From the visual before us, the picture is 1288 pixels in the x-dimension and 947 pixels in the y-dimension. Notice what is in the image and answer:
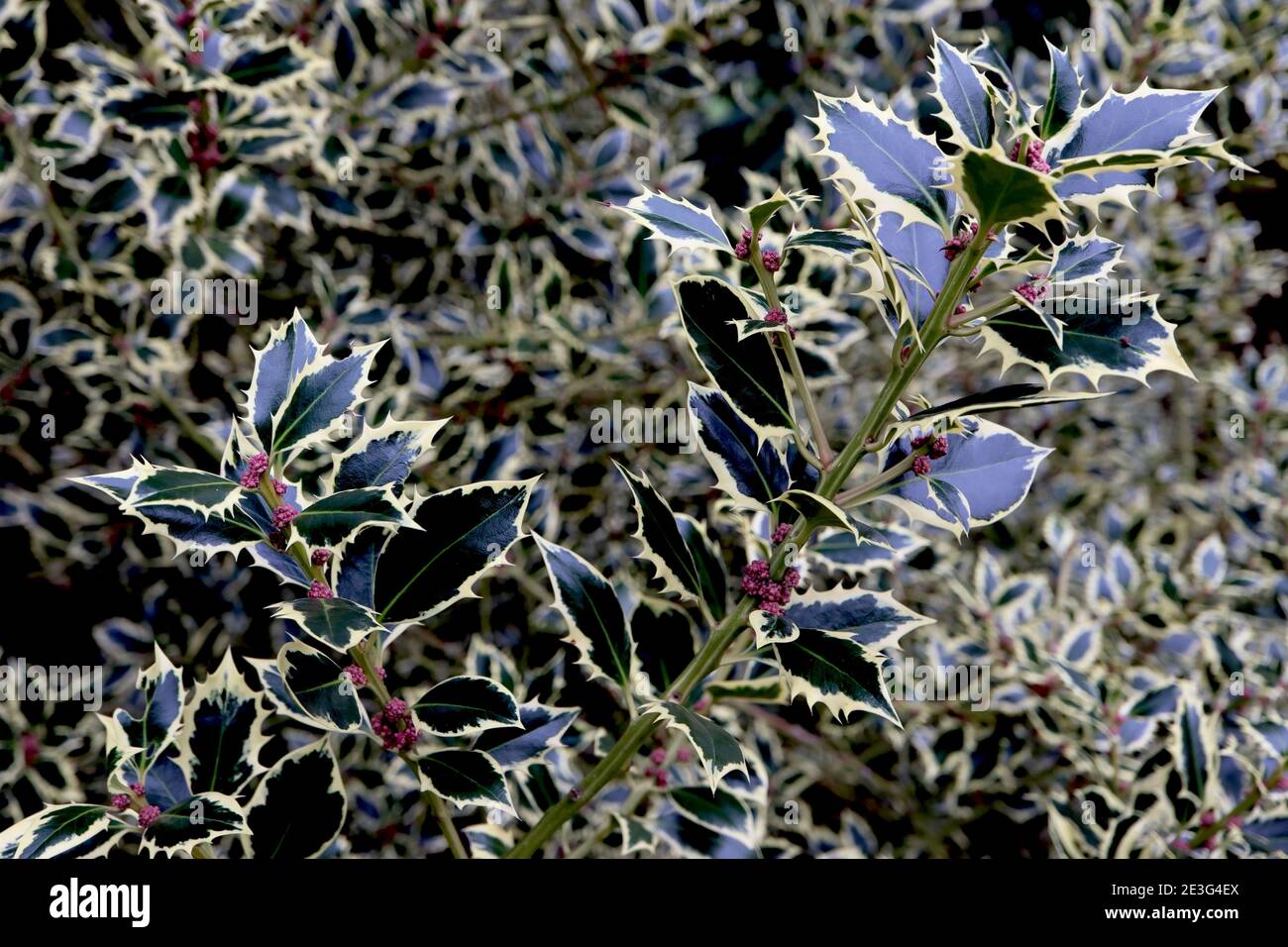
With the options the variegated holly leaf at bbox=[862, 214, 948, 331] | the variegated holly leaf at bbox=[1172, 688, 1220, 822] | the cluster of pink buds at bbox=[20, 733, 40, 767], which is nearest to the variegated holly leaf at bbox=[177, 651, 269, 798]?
the variegated holly leaf at bbox=[862, 214, 948, 331]

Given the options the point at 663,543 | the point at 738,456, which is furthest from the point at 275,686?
the point at 738,456

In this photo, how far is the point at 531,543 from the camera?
6.92 ft

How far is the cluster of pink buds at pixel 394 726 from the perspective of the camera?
0.96 metres

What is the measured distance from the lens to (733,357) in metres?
0.92

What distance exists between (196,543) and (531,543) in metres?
1.31

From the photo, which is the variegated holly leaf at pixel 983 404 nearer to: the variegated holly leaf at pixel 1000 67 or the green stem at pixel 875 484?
the green stem at pixel 875 484

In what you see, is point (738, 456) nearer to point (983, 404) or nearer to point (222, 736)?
point (983, 404)

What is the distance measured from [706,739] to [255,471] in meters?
0.48

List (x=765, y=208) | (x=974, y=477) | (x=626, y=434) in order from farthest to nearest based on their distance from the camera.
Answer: (x=626, y=434) < (x=974, y=477) < (x=765, y=208)

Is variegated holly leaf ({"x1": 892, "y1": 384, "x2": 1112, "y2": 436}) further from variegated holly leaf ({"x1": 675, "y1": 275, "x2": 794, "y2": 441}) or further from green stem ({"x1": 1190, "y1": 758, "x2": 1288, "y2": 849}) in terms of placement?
green stem ({"x1": 1190, "y1": 758, "x2": 1288, "y2": 849})

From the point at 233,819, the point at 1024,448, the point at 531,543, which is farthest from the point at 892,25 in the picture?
the point at 233,819

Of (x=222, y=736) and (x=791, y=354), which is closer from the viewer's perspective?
(x=791, y=354)

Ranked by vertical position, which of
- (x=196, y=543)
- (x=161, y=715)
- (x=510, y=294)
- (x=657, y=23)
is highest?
Result: (x=657, y=23)

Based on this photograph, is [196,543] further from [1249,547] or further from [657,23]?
[1249,547]
